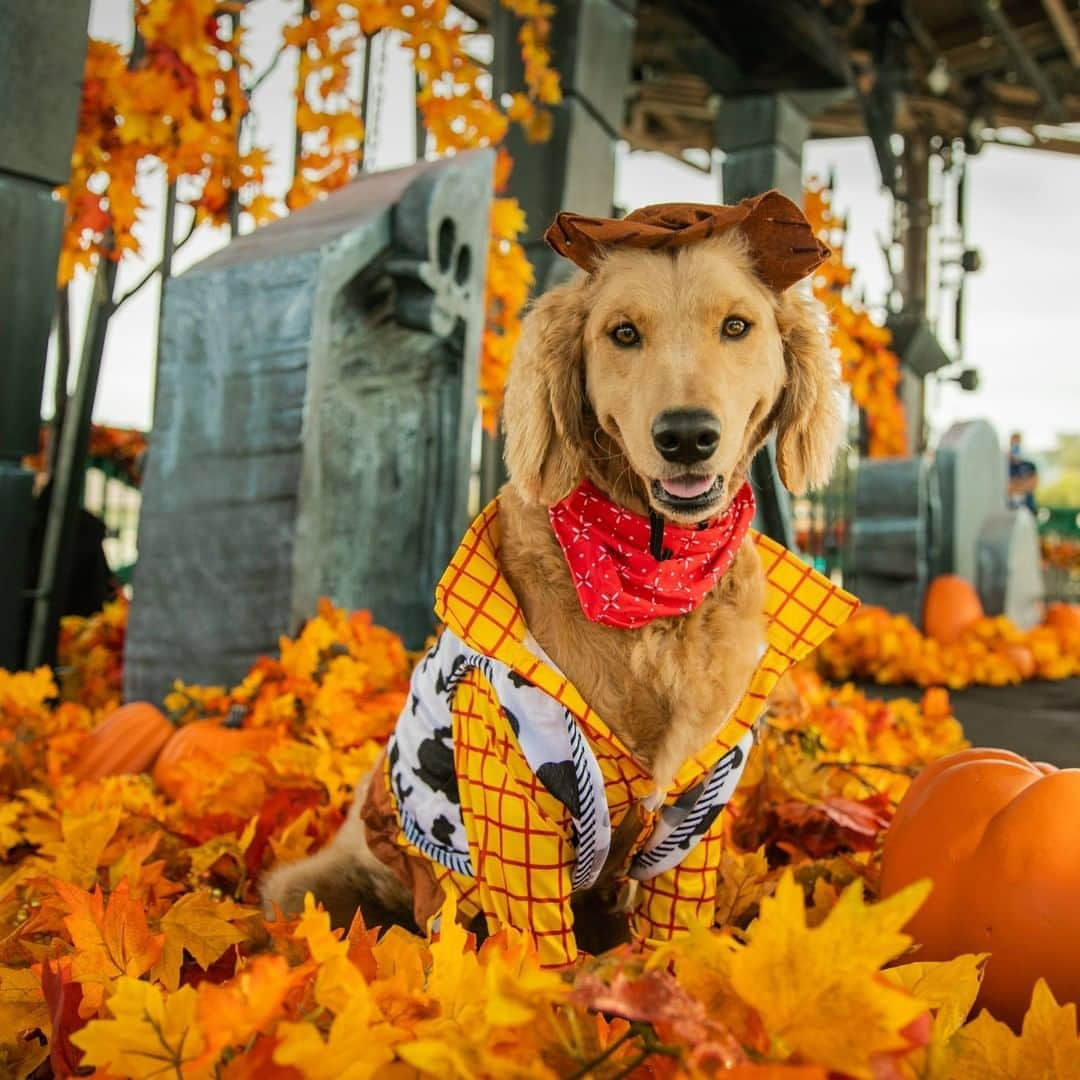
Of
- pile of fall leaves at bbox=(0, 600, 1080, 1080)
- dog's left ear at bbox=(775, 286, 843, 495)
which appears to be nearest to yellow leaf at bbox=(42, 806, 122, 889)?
pile of fall leaves at bbox=(0, 600, 1080, 1080)

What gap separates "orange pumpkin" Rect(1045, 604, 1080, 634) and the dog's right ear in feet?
18.9

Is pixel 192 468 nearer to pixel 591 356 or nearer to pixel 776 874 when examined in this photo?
pixel 591 356

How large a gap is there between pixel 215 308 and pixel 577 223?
76.9 inches

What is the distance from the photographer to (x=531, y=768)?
151cm

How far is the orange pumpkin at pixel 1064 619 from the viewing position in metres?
6.50

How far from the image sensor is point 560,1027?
34.7 inches

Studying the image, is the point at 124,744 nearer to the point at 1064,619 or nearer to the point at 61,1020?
the point at 61,1020

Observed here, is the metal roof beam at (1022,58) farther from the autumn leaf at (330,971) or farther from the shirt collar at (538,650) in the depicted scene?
the autumn leaf at (330,971)

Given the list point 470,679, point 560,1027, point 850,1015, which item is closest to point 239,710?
point 470,679

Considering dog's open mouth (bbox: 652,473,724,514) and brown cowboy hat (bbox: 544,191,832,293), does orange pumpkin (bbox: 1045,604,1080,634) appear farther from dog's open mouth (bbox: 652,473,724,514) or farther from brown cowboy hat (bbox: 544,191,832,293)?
dog's open mouth (bbox: 652,473,724,514)

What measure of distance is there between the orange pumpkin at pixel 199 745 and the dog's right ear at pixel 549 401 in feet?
4.64

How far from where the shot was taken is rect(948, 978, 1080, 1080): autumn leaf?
3.32 ft

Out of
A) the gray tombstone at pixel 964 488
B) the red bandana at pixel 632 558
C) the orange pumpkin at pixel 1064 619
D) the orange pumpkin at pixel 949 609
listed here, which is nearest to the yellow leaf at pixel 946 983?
the red bandana at pixel 632 558

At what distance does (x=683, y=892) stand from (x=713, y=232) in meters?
1.09
